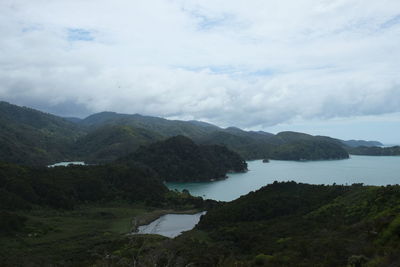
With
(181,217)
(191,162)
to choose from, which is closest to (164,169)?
(191,162)

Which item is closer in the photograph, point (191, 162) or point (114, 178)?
point (114, 178)

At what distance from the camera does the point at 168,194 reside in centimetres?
8844

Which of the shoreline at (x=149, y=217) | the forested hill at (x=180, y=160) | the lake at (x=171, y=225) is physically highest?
the forested hill at (x=180, y=160)

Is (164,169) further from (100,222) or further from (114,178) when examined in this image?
(100,222)

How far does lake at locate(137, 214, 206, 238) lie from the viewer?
56.0 meters

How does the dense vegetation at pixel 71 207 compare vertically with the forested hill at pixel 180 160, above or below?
below

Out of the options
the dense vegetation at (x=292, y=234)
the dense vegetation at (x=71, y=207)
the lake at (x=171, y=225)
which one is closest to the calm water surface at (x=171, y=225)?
the lake at (x=171, y=225)

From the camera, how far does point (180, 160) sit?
451 ft

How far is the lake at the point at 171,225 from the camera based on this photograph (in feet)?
184

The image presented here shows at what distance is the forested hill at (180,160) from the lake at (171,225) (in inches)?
2414

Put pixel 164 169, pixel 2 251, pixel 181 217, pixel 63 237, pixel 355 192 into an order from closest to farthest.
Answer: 1. pixel 2 251
2. pixel 355 192
3. pixel 63 237
4. pixel 181 217
5. pixel 164 169

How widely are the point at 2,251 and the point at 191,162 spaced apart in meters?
96.1

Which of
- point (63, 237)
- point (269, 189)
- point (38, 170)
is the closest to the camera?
point (63, 237)

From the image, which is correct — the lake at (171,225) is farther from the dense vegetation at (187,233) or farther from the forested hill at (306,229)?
the forested hill at (306,229)
